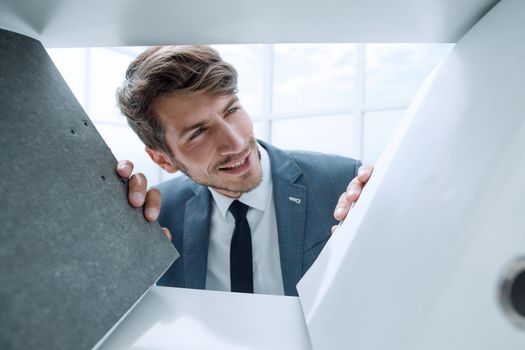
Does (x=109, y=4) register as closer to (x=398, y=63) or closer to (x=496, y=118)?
(x=496, y=118)

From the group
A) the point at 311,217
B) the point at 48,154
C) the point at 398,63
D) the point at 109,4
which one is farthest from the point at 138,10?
the point at 398,63

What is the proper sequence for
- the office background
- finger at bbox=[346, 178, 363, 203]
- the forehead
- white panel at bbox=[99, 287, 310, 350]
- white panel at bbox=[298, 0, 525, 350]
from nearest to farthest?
1. white panel at bbox=[298, 0, 525, 350]
2. white panel at bbox=[99, 287, 310, 350]
3. finger at bbox=[346, 178, 363, 203]
4. the forehead
5. the office background

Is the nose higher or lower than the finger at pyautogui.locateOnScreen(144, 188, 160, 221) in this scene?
lower

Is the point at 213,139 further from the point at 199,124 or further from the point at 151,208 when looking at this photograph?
the point at 151,208

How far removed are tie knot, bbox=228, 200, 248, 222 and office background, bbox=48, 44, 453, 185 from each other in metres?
2.27

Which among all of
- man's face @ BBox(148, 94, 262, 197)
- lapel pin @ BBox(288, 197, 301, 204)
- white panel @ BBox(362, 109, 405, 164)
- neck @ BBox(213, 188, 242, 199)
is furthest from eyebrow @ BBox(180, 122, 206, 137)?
white panel @ BBox(362, 109, 405, 164)

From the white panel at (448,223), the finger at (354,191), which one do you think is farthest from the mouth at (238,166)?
the white panel at (448,223)

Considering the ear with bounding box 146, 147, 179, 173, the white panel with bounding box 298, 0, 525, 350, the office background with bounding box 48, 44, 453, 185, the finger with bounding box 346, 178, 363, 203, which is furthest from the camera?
the office background with bounding box 48, 44, 453, 185

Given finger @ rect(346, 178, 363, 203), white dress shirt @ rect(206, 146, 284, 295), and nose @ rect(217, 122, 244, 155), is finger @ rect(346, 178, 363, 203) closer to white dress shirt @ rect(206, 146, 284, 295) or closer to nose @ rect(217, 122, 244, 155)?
nose @ rect(217, 122, 244, 155)

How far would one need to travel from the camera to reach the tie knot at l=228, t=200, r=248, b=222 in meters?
1.21

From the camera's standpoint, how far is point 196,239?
3.96ft

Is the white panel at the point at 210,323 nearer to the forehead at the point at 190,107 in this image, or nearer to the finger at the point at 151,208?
the finger at the point at 151,208

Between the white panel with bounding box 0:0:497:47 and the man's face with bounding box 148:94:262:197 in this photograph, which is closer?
the white panel with bounding box 0:0:497:47

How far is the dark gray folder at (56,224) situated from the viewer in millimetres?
226
